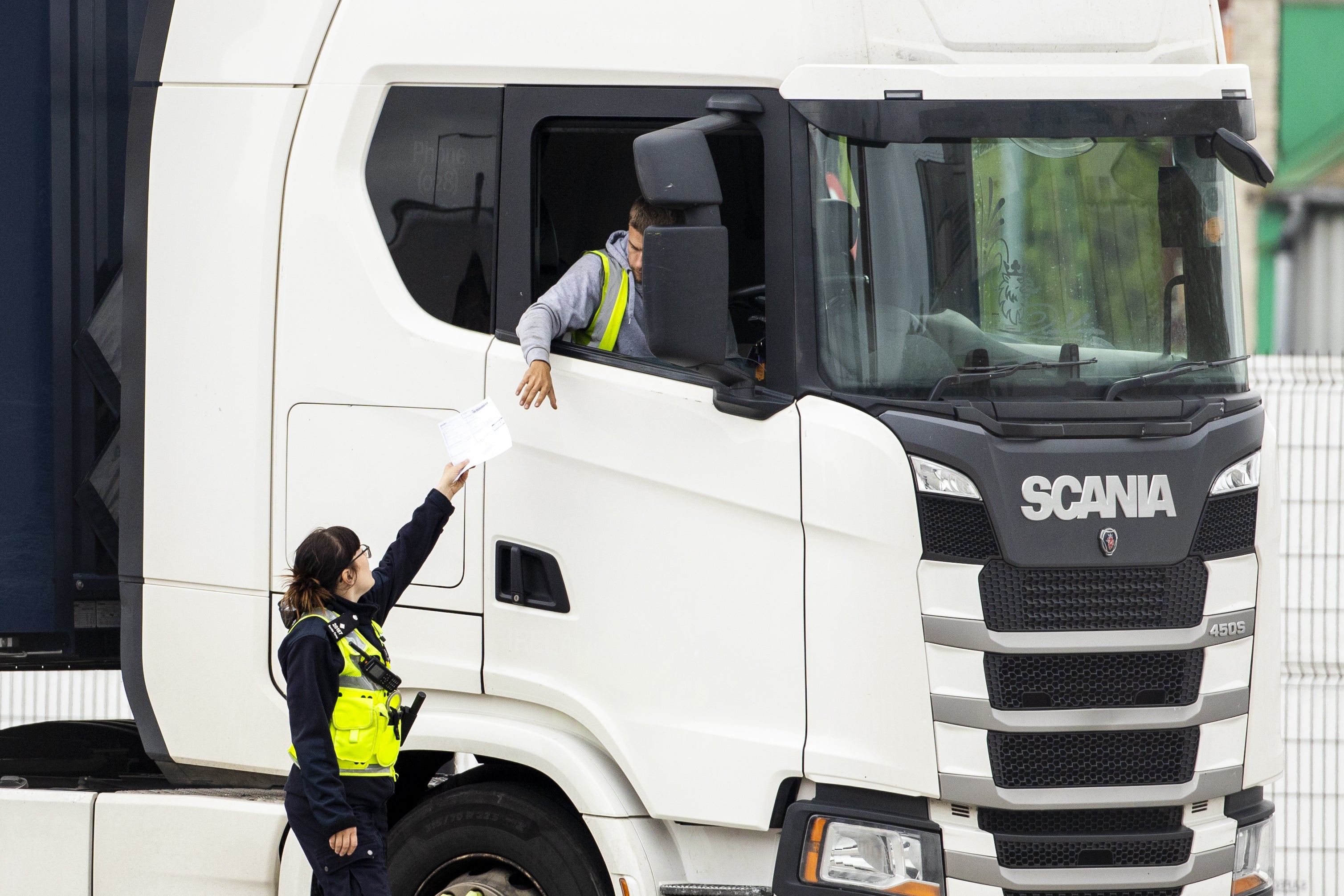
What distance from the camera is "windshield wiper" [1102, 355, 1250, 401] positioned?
382cm

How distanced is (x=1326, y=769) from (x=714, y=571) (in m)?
4.42

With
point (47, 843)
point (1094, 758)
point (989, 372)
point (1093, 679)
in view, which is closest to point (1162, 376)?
point (989, 372)

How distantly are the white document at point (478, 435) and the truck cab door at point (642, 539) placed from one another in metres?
0.10

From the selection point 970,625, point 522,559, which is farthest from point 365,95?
point 970,625

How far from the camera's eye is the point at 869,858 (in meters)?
3.80

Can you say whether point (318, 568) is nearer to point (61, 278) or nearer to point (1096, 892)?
point (61, 278)

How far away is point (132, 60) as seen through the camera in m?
4.70

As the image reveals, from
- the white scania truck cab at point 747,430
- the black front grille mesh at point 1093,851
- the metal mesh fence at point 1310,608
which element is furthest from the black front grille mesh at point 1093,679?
the metal mesh fence at point 1310,608

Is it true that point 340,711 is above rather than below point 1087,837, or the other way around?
above

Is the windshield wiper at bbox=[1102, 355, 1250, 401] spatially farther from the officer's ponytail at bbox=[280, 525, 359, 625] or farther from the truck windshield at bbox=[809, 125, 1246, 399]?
the officer's ponytail at bbox=[280, 525, 359, 625]

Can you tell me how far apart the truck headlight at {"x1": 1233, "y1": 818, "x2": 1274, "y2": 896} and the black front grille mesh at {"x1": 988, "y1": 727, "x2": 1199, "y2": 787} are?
359mm

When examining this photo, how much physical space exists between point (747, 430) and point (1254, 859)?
1.92m

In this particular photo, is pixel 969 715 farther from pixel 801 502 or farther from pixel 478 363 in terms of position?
pixel 478 363

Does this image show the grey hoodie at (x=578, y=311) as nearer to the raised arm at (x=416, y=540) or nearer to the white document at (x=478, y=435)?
the white document at (x=478, y=435)
